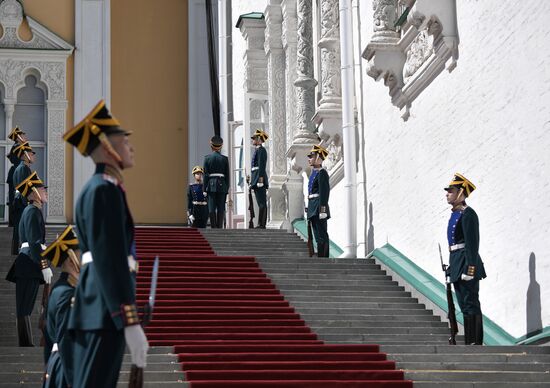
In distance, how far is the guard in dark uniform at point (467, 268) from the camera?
41.0ft

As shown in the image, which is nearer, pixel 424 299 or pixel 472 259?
pixel 472 259

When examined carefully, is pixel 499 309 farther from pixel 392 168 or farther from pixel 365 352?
pixel 392 168

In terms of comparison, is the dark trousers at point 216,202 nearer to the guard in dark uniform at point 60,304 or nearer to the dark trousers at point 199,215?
the dark trousers at point 199,215

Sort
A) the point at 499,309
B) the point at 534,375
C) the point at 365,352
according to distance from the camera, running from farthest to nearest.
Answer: the point at 499,309, the point at 365,352, the point at 534,375

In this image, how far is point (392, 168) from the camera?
17656mm

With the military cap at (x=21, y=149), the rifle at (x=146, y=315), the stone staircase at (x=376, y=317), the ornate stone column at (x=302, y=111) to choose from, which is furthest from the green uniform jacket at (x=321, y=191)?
the rifle at (x=146, y=315)

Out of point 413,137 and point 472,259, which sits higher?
point 413,137

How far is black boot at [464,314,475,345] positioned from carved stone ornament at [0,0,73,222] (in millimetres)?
17161

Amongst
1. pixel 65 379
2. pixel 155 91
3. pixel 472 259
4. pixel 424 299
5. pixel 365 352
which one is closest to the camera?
pixel 65 379

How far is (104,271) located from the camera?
560 cm

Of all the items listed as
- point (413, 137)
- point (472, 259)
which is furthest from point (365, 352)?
point (413, 137)

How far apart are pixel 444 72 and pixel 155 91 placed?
52.8 ft

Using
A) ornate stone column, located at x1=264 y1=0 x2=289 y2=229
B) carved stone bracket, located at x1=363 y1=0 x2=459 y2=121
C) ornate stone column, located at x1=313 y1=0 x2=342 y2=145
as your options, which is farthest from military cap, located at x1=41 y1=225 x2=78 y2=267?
ornate stone column, located at x1=264 y1=0 x2=289 y2=229

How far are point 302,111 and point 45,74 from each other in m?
8.62
